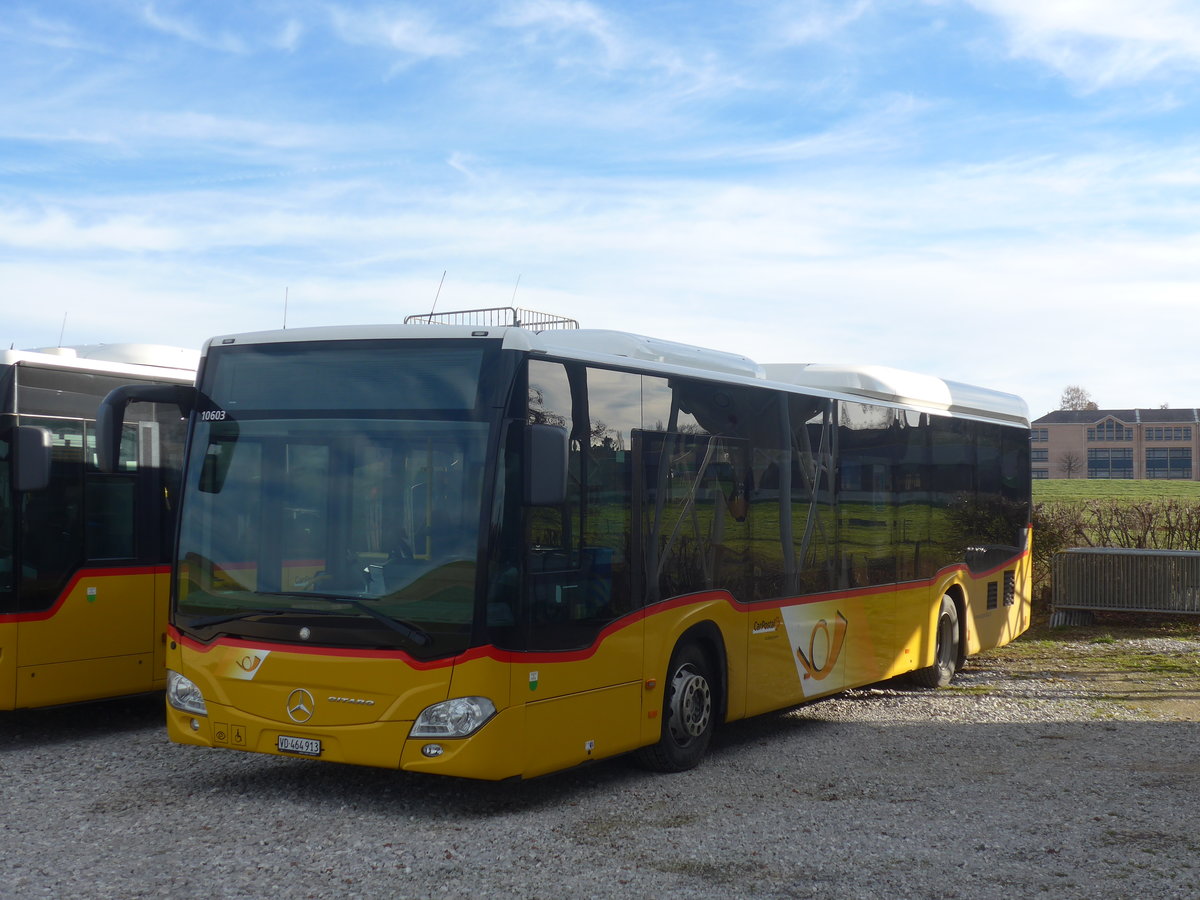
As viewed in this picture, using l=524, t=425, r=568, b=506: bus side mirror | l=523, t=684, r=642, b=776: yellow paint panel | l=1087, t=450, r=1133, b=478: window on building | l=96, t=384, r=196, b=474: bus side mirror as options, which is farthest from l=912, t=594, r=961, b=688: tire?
l=1087, t=450, r=1133, b=478: window on building

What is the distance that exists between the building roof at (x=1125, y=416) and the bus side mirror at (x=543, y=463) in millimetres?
144607

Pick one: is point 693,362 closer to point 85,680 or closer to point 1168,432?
point 85,680

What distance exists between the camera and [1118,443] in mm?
144000

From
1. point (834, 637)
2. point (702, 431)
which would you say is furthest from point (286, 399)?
point (834, 637)

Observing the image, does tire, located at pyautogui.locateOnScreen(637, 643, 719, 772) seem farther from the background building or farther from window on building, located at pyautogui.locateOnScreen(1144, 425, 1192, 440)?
window on building, located at pyautogui.locateOnScreen(1144, 425, 1192, 440)

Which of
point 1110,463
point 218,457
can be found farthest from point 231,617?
point 1110,463

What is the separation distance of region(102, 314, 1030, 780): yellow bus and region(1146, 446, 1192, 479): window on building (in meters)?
144

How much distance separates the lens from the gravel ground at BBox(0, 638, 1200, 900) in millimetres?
6105

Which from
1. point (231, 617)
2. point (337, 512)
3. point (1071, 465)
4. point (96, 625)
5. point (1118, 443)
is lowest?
point (96, 625)

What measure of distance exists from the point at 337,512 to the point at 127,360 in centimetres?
420

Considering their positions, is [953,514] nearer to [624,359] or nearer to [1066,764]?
[1066,764]

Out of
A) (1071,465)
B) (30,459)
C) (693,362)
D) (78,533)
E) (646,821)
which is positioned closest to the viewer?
(646,821)

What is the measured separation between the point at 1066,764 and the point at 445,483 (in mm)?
4923

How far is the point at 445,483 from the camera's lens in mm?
7180
